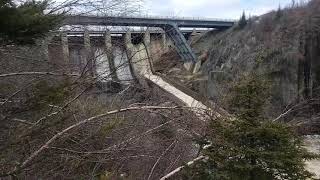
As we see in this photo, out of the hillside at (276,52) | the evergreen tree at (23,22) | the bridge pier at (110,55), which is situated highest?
the evergreen tree at (23,22)

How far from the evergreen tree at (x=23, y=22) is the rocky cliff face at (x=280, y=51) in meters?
25.2

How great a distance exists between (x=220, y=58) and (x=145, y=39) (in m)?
41.1

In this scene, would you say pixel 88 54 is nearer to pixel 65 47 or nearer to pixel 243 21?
pixel 65 47

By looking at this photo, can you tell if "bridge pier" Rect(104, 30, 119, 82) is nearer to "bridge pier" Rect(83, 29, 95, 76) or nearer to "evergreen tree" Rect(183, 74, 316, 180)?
"bridge pier" Rect(83, 29, 95, 76)

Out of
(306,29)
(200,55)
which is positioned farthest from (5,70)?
(200,55)

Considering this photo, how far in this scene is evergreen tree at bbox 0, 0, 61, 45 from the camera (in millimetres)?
5754

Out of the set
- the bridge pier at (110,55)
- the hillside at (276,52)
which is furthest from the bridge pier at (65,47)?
the hillside at (276,52)

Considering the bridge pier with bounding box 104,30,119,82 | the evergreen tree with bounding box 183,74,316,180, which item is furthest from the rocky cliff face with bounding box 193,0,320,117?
the bridge pier with bounding box 104,30,119,82

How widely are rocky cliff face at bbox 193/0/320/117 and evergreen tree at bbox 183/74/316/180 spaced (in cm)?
2287

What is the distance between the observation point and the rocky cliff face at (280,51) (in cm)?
3691

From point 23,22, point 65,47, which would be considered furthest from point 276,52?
point 23,22

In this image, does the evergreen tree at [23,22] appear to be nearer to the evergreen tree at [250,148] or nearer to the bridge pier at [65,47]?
the bridge pier at [65,47]

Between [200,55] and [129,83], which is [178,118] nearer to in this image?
[129,83]

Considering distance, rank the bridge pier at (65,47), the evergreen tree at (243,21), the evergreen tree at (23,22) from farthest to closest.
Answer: the evergreen tree at (243,21), the bridge pier at (65,47), the evergreen tree at (23,22)
